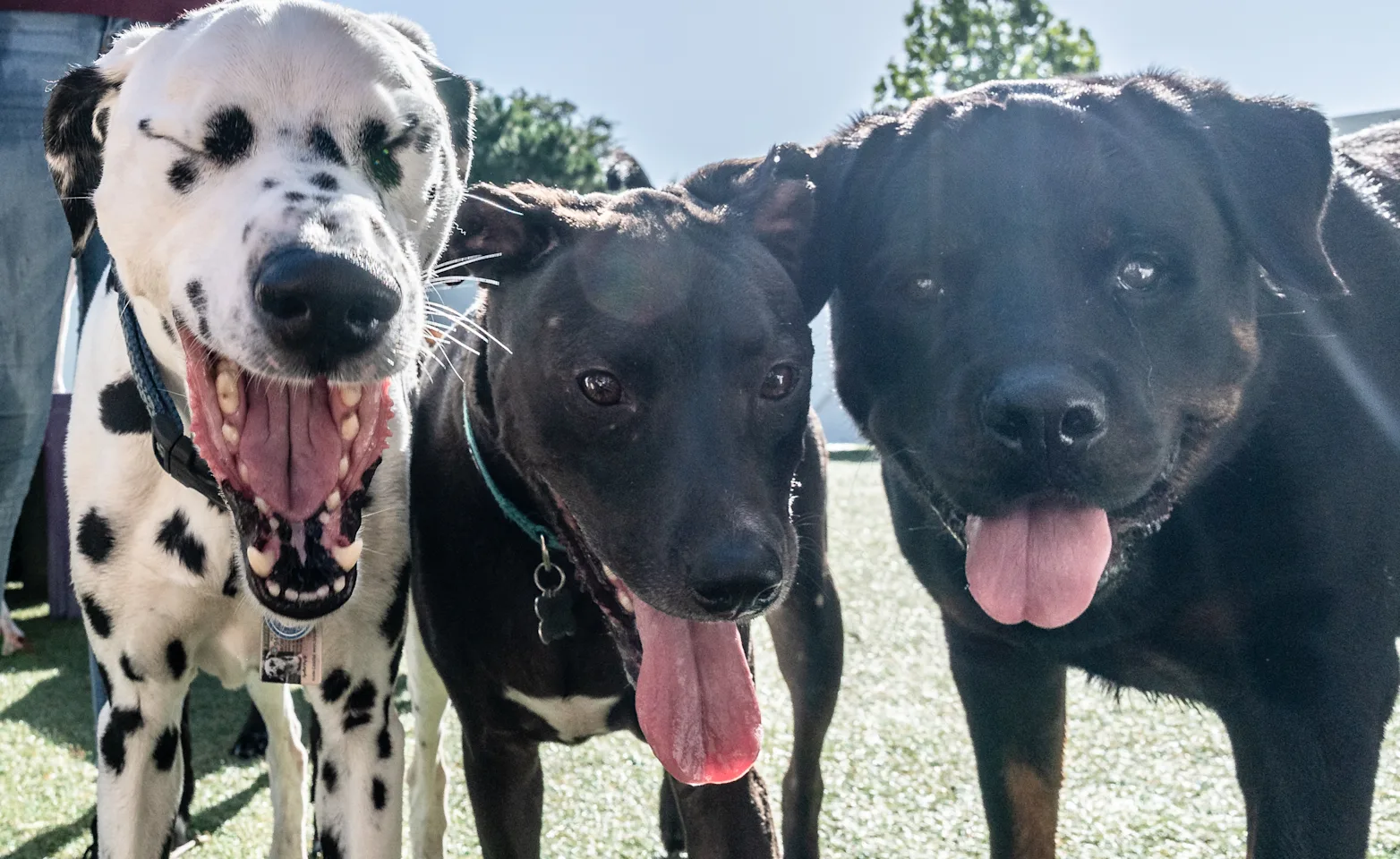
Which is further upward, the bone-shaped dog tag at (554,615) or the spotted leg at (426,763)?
the bone-shaped dog tag at (554,615)

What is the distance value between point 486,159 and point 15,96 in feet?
129

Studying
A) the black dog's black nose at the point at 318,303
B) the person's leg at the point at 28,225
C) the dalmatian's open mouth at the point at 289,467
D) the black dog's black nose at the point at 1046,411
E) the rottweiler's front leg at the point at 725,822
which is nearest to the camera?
the black dog's black nose at the point at 318,303

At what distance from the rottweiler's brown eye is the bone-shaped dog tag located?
675 millimetres

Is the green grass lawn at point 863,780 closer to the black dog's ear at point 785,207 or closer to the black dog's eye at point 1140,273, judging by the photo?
the black dog's eye at point 1140,273

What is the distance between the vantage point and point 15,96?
3605mm

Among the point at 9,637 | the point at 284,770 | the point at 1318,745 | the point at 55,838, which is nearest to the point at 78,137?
the point at 284,770

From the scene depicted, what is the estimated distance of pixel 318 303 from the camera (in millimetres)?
2258

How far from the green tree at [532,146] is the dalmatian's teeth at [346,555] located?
3829cm

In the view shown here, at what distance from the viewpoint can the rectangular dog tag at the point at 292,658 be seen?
9.00 feet

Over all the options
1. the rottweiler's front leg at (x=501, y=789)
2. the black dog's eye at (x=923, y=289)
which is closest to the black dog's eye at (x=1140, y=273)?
the black dog's eye at (x=923, y=289)

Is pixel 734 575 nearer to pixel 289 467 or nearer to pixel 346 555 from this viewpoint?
pixel 346 555

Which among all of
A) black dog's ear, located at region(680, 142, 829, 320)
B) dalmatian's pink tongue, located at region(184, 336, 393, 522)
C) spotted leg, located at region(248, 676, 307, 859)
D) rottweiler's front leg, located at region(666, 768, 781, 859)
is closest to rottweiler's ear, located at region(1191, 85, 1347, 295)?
black dog's ear, located at region(680, 142, 829, 320)

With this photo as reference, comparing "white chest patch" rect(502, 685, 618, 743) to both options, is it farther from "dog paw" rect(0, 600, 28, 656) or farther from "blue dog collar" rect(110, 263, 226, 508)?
"dog paw" rect(0, 600, 28, 656)

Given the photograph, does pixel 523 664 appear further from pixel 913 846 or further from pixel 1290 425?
pixel 1290 425
